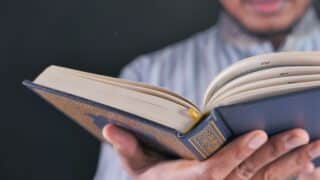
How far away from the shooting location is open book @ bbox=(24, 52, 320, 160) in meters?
0.67

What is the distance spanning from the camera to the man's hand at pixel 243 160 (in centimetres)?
72

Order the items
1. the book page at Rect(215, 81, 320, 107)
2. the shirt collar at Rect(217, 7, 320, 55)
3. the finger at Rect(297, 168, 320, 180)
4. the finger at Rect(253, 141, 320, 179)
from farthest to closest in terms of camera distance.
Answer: the shirt collar at Rect(217, 7, 320, 55) < the finger at Rect(297, 168, 320, 180) < the finger at Rect(253, 141, 320, 179) < the book page at Rect(215, 81, 320, 107)

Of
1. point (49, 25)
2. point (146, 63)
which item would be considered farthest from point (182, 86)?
point (49, 25)

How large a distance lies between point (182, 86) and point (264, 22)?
0.24 meters

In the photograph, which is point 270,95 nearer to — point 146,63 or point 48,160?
point 146,63

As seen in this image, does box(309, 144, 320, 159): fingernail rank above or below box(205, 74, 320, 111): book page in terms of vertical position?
below

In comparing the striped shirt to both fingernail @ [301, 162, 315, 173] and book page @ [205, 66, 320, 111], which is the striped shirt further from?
→ book page @ [205, 66, 320, 111]

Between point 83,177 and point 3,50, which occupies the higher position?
point 3,50

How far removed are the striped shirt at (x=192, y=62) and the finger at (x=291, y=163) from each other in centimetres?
48

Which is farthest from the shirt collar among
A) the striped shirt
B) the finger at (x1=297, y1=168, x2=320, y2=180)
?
the finger at (x1=297, y1=168, x2=320, y2=180)

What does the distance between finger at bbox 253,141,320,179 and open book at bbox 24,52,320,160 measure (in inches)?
1.0

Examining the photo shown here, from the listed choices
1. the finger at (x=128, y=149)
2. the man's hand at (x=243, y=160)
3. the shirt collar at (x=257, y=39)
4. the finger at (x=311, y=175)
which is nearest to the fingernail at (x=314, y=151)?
the man's hand at (x=243, y=160)

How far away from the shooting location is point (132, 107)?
73 centimetres

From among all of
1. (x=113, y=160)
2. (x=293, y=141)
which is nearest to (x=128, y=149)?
(x=293, y=141)
